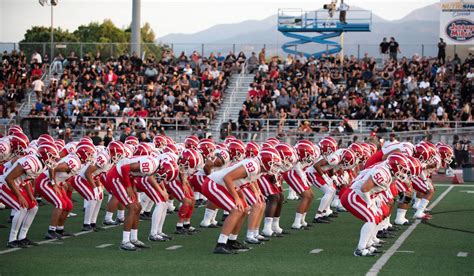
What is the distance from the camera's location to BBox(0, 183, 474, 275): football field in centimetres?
1193

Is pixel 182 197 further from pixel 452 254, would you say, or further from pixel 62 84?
pixel 62 84

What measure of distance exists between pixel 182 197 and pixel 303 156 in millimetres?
2364

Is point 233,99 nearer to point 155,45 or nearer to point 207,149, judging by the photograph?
point 155,45

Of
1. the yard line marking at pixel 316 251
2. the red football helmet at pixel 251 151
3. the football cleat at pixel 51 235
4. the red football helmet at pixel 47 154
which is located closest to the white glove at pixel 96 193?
the football cleat at pixel 51 235

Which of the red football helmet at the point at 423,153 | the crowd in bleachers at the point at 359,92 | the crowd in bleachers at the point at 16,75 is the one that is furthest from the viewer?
the crowd in bleachers at the point at 16,75

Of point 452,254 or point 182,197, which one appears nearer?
point 452,254

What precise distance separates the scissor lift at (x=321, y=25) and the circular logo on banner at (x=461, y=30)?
6370 millimetres

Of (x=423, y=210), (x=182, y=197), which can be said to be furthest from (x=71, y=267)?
(x=423, y=210)

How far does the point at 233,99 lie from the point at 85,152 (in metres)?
22.5

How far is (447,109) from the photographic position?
33.4 m

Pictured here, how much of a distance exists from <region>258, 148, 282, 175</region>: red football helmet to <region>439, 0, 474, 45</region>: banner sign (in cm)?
2726

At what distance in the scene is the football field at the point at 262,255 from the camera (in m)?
11.9

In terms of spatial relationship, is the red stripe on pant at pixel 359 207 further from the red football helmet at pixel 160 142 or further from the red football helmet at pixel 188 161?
the red football helmet at pixel 160 142

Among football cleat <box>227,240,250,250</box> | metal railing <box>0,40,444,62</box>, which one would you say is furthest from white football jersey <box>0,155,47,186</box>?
metal railing <box>0,40,444,62</box>
